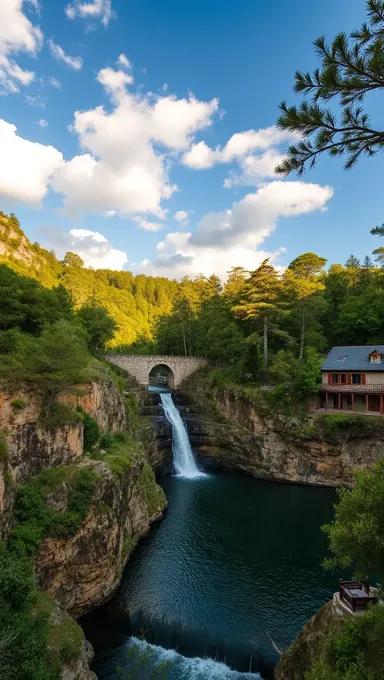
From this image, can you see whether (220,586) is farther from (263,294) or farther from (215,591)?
(263,294)

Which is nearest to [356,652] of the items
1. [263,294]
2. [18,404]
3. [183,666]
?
[183,666]

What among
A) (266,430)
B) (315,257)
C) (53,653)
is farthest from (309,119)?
(315,257)

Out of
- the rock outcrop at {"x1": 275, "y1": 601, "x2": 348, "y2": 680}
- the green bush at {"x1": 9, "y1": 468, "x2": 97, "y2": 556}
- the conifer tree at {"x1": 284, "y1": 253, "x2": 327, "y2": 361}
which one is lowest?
the rock outcrop at {"x1": 275, "y1": 601, "x2": 348, "y2": 680}

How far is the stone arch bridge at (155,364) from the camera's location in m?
47.2

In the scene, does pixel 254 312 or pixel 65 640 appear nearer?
pixel 65 640

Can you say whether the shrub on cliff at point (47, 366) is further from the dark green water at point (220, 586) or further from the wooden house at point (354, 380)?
the wooden house at point (354, 380)

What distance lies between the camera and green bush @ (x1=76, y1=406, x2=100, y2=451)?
21875 millimetres

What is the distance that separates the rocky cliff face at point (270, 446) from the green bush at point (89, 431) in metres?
18.8

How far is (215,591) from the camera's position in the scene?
737 inches

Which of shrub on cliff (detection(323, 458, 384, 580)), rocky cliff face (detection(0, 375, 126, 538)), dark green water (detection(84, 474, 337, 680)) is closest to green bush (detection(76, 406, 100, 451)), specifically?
rocky cliff face (detection(0, 375, 126, 538))

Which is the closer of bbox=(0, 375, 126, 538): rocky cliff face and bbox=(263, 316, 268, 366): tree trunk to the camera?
bbox=(0, 375, 126, 538): rocky cliff face

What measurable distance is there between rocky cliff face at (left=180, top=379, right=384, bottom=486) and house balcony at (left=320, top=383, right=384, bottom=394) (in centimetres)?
416

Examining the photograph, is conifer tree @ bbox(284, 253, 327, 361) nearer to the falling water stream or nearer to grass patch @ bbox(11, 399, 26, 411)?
the falling water stream

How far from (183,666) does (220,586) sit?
523 cm
